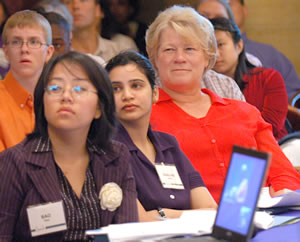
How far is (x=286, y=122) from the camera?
13.5 feet

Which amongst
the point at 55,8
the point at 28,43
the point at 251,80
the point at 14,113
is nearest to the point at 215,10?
the point at 251,80

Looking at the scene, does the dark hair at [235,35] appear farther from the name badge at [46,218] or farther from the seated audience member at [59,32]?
the name badge at [46,218]

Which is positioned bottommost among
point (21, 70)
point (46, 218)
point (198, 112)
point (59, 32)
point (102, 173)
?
point (46, 218)

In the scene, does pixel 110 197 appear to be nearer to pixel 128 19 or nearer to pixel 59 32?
pixel 59 32

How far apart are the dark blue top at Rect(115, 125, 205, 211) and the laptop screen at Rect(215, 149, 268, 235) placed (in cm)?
75

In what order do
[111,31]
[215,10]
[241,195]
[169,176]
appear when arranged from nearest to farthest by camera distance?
[241,195] < [169,176] < [215,10] < [111,31]

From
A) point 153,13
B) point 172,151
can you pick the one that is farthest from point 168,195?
point 153,13

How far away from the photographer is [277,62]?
4848 millimetres

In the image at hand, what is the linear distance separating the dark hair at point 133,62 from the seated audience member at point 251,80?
144 cm

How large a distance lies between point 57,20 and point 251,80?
4.24 ft

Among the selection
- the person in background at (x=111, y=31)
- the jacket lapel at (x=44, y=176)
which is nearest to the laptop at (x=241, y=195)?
the jacket lapel at (x=44, y=176)

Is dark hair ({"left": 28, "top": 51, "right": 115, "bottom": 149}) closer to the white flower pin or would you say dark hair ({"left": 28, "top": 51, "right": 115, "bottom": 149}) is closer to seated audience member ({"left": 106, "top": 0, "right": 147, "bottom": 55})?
the white flower pin

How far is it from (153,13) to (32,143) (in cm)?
318

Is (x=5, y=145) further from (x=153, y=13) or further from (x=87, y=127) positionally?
(x=153, y=13)
